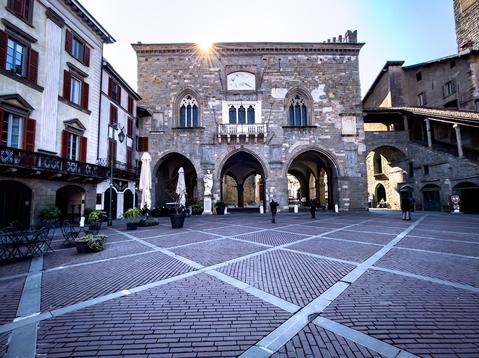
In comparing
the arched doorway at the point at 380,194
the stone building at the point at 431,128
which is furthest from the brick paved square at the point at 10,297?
the arched doorway at the point at 380,194

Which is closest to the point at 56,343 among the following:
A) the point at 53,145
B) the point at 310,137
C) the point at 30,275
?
the point at 30,275

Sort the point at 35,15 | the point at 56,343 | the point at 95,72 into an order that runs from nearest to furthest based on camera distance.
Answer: the point at 56,343, the point at 35,15, the point at 95,72

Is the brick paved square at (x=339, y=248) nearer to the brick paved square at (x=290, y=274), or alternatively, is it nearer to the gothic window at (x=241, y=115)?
the brick paved square at (x=290, y=274)

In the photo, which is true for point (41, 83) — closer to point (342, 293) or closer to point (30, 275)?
point (30, 275)

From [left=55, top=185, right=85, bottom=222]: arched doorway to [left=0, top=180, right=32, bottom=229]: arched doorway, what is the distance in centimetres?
302

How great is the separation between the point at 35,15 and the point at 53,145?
695cm

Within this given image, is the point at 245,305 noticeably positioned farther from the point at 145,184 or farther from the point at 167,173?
the point at 167,173

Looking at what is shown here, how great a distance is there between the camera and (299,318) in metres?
2.93

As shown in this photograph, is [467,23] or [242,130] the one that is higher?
[467,23]

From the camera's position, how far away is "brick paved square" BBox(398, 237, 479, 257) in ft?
19.9

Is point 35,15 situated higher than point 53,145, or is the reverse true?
point 35,15

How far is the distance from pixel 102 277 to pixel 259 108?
19.3 m

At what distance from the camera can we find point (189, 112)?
21.7m

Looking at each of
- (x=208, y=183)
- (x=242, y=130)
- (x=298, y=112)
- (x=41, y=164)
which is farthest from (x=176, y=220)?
(x=298, y=112)
